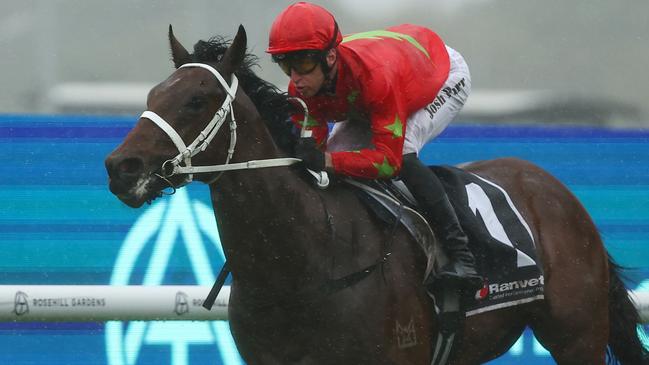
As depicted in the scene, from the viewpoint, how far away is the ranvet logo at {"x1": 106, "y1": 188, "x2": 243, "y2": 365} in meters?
5.39

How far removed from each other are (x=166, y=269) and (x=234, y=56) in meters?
2.29

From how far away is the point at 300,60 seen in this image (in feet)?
11.6

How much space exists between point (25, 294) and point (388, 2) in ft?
8.22

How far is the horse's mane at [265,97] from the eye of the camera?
3.45m

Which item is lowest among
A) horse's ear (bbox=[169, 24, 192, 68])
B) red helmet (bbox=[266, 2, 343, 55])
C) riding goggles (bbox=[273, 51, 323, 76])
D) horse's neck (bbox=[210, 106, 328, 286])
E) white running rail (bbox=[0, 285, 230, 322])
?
white running rail (bbox=[0, 285, 230, 322])

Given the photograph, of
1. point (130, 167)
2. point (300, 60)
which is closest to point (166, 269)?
point (300, 60)

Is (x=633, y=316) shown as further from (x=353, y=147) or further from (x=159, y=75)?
(x=159, y=75)

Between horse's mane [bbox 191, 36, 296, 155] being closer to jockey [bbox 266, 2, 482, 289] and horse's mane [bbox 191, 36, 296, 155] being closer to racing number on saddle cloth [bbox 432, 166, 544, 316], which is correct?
jockey [bbox 266, 2, 482, 289]

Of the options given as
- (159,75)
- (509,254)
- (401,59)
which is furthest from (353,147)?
(159,75)

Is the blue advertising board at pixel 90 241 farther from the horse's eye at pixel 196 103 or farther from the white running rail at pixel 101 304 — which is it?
the horse's eye at pixel 196 103

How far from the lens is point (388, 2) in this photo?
Result: 575 cm

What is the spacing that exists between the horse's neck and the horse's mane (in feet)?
0.28

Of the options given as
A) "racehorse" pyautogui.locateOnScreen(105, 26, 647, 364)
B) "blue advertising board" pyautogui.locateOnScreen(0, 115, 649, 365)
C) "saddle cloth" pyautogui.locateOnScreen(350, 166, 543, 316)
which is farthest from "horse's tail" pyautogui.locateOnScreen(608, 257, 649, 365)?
"blue advertising board" pyautogui.locateOnScreen(0, 115, 649, 365)

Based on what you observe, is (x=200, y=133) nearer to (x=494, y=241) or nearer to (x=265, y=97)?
(x=265, y=97)
